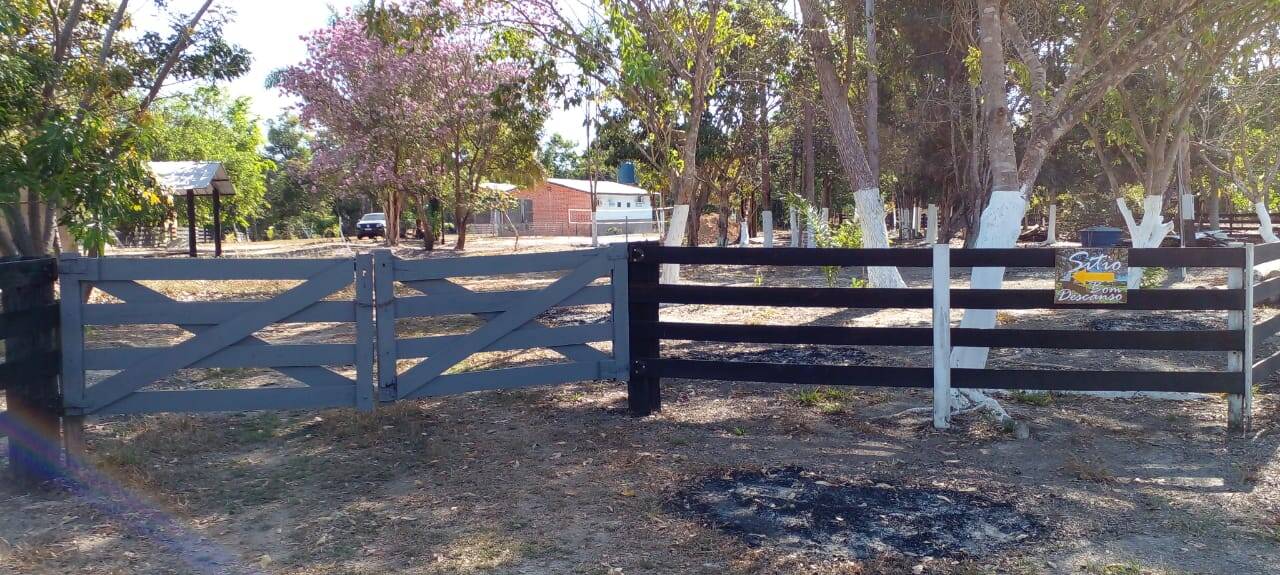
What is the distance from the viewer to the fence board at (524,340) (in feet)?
20.1

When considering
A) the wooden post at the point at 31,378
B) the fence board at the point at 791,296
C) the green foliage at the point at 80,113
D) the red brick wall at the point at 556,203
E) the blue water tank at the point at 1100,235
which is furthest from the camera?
the red brick wall at the point at 556,203

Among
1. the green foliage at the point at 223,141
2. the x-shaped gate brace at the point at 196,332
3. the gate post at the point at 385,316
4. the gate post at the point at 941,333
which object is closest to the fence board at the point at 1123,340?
the gate post at the point at 941,333

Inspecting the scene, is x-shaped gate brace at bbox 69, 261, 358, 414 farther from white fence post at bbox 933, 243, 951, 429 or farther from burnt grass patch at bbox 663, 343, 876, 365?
burnt grass patch at bbox 663, 343, 876, 365

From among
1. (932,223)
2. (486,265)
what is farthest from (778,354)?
(932,223)

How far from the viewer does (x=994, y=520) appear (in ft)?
15.1

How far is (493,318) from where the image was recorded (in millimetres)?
6305

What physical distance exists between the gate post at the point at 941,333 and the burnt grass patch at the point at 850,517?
129cm

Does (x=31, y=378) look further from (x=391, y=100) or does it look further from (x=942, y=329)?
(x=391, y=100)

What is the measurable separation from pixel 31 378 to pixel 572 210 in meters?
49.4

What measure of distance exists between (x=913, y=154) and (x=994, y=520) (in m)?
28.3

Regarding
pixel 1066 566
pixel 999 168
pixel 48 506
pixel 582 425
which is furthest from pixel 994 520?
pixel 48 506

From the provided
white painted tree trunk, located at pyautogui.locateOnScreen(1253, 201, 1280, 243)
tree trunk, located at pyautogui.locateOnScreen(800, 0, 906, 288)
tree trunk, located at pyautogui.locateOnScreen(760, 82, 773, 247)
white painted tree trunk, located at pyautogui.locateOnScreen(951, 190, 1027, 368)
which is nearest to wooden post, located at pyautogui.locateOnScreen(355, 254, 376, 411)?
white painted tree trunk, located at pyautogui.locateOnScreen(951, 190, 1027, 368)

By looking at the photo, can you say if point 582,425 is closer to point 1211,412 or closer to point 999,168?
point 999,168

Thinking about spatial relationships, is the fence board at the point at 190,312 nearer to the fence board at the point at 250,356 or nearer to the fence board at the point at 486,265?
the fence board at the point at 250,356
